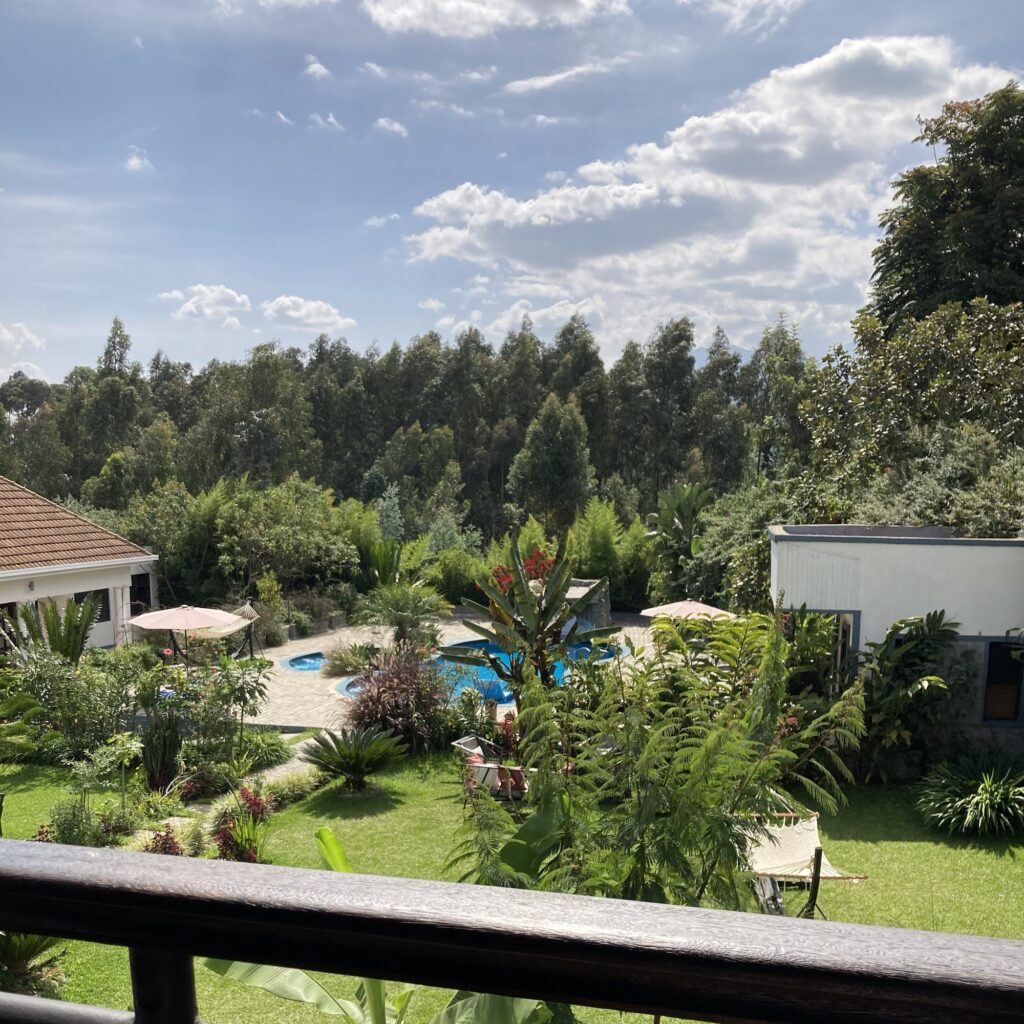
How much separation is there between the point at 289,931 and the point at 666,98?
10305 millimetres

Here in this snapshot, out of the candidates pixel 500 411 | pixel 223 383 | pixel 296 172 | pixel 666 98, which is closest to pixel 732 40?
pixel 666 98

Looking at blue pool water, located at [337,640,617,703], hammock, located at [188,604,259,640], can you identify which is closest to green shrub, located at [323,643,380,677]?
blue pool water, located at [337,640,617,703]

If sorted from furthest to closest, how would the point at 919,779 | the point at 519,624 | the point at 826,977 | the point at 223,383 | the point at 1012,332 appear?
the point at 223,383 < the point at 1012,332 < the point at 919,779 < the point at 519,624 < the point at 826,977

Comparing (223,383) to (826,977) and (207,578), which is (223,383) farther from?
(826,977)

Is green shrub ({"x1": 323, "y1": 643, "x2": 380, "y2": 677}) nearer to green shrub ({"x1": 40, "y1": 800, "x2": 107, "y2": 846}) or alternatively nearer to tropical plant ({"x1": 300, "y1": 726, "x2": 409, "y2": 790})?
tropical plant ({"x1": 300, "y1": 726, "x2": 409, "y2": 790})

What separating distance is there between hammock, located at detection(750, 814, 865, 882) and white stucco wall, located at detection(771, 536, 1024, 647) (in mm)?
4188

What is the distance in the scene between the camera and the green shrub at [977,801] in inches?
426

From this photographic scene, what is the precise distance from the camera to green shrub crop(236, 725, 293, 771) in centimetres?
1319

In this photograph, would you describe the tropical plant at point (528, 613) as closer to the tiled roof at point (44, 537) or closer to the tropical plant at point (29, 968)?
the tropical plant at point (29, 968)

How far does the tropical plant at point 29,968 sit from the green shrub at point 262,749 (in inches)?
221

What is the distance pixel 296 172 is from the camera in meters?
10.7

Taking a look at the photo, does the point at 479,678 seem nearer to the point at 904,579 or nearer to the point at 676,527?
the point at 904,579

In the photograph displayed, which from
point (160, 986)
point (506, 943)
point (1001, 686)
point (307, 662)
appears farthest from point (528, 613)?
point (307, 662)

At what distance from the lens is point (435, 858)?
33.3 feet
